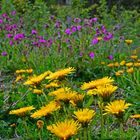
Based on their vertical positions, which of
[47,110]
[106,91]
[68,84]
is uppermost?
[106,91]

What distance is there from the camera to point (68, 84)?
3434 mm

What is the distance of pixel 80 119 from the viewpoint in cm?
169

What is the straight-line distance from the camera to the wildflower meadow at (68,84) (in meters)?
1.91

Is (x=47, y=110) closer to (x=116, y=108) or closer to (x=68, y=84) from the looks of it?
(x=116, y=108)

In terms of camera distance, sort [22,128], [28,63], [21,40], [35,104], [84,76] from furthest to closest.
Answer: [21,40] < [28,63] < [84,76] < [35,104] < [22,128]

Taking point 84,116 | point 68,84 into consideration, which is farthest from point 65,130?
point 68,84

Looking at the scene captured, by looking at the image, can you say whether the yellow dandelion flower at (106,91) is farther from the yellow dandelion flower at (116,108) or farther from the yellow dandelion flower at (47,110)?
the yellow dandelion flower at (47,110)

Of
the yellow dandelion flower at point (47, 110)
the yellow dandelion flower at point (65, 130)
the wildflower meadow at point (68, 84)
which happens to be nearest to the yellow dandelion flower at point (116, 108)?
the wildflower meadow at point (68, 84)

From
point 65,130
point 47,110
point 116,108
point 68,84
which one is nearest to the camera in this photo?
point 65,130

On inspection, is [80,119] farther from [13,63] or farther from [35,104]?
[13,63]

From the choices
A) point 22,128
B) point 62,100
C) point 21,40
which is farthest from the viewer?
point 21,40

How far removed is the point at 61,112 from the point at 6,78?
239 centimetres

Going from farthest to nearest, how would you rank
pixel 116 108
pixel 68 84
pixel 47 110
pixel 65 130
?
pixel 68 84
pixel 47 110
pixel 116 108
pixel 65 130

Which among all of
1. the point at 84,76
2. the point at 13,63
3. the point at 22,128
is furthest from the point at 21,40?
the point at 22,128
